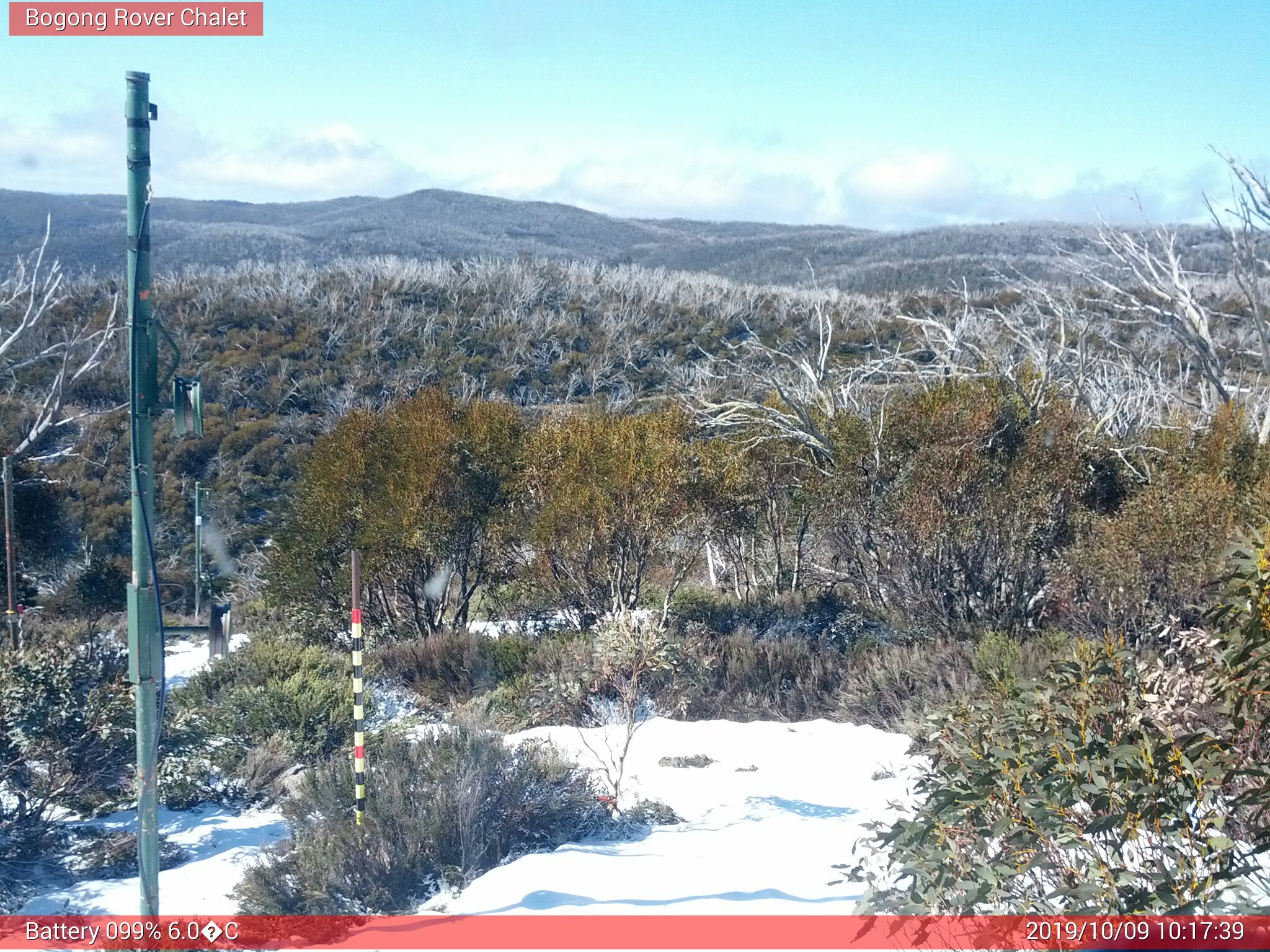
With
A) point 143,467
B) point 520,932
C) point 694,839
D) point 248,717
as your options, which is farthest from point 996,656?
point 143,467

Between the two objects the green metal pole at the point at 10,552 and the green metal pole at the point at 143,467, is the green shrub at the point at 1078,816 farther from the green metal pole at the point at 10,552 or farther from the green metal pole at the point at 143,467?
the green metal pole at the point at 10,552

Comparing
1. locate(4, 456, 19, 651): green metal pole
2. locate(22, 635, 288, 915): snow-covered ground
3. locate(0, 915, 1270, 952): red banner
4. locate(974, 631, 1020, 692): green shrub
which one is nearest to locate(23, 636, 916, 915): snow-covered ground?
locate(22, 635, 288, 915): snow-covered ground

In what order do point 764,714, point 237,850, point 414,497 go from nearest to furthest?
point 237,850, point 764,714, point 414,497

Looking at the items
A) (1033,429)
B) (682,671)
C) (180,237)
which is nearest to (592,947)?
(682,671)

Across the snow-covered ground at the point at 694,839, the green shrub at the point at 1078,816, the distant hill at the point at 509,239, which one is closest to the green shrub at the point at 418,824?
the snow-covered ground at the point at 694,839

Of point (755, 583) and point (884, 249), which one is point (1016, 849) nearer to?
point (755, 583)

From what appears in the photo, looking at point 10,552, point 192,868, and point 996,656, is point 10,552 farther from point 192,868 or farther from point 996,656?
point 996,656

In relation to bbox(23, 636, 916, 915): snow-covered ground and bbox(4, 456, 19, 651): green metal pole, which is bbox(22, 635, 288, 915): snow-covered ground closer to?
bbox(23, 636, 916, 915): snow-covered ground
